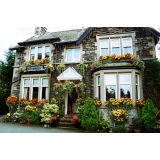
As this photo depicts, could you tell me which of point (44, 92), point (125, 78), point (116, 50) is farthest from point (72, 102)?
point (116, 50)

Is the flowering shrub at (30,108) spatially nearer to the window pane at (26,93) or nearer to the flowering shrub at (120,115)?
the window pane at (26,93)

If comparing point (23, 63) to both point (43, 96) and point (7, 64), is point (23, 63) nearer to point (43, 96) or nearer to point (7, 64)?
point (43, 96)

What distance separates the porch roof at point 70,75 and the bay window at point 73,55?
83 cm

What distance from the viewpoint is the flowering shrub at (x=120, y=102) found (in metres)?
13.6

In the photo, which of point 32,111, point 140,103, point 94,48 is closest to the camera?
point 140,103

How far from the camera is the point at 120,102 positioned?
13.7m

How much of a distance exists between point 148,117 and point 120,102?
190 cm

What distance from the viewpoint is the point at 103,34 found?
16.1m

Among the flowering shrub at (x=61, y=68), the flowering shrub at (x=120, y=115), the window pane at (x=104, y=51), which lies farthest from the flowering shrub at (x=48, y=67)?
the flowering shrub at (x=120, y=115)

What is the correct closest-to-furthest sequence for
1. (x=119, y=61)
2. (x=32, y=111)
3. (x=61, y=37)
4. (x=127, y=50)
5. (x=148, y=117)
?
(x=148, y=117)
(x=119, y=61)
(x=127, y=50)
(x=32, y=111)
(x=61, y=37)

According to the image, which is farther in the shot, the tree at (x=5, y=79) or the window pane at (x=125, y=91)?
the tree at (x=5, y=79)

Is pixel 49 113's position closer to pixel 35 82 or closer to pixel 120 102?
pixel 35 82

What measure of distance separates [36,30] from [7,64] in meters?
4.88

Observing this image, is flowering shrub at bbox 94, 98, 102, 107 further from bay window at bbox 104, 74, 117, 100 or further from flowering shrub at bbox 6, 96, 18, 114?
flowering shrub at bbox 6, 96, 18, 114
